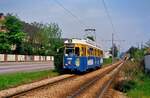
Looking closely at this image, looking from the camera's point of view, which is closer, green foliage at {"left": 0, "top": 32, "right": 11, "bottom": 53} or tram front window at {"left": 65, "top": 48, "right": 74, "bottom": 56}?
tram front window at {"left": 65, "top": 48, "right": 74, "bottom": 56}

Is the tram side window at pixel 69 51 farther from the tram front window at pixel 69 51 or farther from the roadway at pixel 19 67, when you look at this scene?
the roadway at pixel 19 67

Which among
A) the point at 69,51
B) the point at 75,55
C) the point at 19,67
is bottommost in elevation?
the point at 19,67

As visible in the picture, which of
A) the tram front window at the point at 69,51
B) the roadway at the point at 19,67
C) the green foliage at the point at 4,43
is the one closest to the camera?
the tram front window at the point at 69,51

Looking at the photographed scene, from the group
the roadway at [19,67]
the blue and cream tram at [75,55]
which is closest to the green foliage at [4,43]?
the roadway at [19,67]

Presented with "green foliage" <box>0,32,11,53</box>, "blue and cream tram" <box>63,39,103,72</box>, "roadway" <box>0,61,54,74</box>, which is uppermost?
"green foliage" <box>0,32,11,53</box>

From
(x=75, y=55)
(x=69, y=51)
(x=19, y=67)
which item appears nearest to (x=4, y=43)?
(x=19, y=67)

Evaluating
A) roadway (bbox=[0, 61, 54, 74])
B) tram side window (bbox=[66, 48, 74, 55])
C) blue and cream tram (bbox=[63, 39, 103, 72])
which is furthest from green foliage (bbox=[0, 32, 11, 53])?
blue and cream tram (bbox=[63, 39, 103, 72])

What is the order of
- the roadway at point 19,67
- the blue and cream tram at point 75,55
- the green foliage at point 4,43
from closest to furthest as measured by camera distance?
1. the blue and cream tram at point 75,55
2. the roadway at point 19,67
3. the green foliage at point 4,43

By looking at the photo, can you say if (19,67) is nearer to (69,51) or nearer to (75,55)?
(69,51)

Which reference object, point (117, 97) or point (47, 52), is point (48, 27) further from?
point (117, 97)

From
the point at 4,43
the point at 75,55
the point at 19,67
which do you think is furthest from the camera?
the point at 4,43

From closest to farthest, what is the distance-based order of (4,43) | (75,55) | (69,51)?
(75,55)
(69,51)
(4,43)

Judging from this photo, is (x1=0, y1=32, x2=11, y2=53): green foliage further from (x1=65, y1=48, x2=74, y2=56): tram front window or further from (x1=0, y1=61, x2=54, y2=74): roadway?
(x1=65, y1=48, x2=74, y2=56): tram front window

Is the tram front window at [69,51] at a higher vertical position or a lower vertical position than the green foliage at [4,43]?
lower
